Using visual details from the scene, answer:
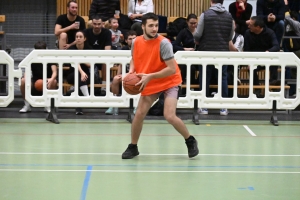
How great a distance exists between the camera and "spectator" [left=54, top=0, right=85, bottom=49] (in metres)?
14.0

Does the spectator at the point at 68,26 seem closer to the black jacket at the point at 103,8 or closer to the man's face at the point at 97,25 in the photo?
the man's face at the point at 97,25

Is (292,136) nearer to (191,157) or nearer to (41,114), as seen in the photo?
(191,157)

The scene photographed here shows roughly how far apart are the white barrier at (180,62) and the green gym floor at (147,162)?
375mm

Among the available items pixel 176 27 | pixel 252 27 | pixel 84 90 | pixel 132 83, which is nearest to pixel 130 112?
pixel 84 90

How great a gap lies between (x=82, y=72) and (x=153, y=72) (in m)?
4.31

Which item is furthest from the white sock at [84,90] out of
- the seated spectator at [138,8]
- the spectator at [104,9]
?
the seated spectator at [138,8]

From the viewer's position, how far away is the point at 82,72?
1286cm

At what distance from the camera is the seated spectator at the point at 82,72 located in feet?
42.4

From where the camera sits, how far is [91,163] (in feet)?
28.5

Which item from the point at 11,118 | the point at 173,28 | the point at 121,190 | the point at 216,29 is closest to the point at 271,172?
the point at 121,190

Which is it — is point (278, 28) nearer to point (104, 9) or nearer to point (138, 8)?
point (138, 8)

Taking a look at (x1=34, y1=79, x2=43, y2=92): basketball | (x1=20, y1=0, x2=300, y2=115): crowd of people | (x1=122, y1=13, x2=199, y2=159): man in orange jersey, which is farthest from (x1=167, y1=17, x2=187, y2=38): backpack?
(x1=122, y1=13, x2=199, y2=159): man in orange jersey

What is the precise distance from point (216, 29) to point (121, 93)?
7.23 ft

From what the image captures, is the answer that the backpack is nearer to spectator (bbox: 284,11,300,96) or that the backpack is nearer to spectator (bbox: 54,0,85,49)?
spectator (bbox: 54,0,85,49)
